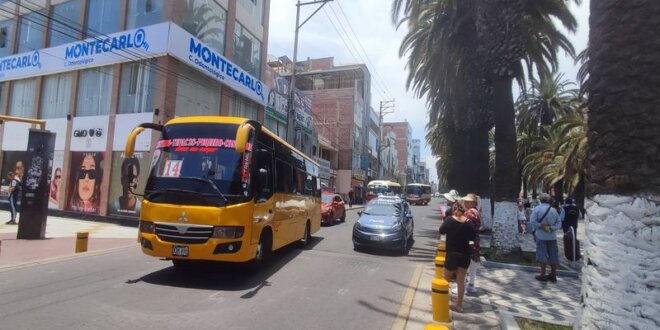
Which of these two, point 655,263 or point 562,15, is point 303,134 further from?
point 655,263

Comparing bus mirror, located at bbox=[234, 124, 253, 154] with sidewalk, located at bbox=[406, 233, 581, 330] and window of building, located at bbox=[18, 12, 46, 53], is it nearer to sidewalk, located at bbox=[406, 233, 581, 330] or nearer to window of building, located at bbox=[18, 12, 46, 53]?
sidewalk, located at bbox=[406, 233, 581, 330]

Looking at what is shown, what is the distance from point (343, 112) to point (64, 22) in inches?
1435

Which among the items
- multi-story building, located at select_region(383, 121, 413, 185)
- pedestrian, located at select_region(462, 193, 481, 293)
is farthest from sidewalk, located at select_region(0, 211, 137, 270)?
multi-story building, located at select_region(383, 121, 413, 185)

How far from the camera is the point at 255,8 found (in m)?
26.6

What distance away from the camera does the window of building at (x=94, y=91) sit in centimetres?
2050

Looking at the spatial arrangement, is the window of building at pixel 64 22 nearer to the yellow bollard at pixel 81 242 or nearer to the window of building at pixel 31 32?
the window of building at pixel 31 32

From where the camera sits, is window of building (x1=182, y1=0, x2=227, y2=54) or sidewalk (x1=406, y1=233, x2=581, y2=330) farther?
window of building (x1=182, y1=0, x2=227, y2=54)

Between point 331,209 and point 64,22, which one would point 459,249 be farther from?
point 64,22

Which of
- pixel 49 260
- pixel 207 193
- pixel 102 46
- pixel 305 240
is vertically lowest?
pixel 49 260

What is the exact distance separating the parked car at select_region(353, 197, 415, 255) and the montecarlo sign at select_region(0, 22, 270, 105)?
37.0ft

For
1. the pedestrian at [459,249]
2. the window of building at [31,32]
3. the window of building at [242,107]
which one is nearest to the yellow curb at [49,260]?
the pedestrian at [459,249]

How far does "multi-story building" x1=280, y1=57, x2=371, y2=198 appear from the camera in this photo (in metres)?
54.9

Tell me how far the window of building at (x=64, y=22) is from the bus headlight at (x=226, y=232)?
19028 millimetres

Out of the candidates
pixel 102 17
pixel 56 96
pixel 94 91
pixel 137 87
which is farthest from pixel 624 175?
pixel 56 96
